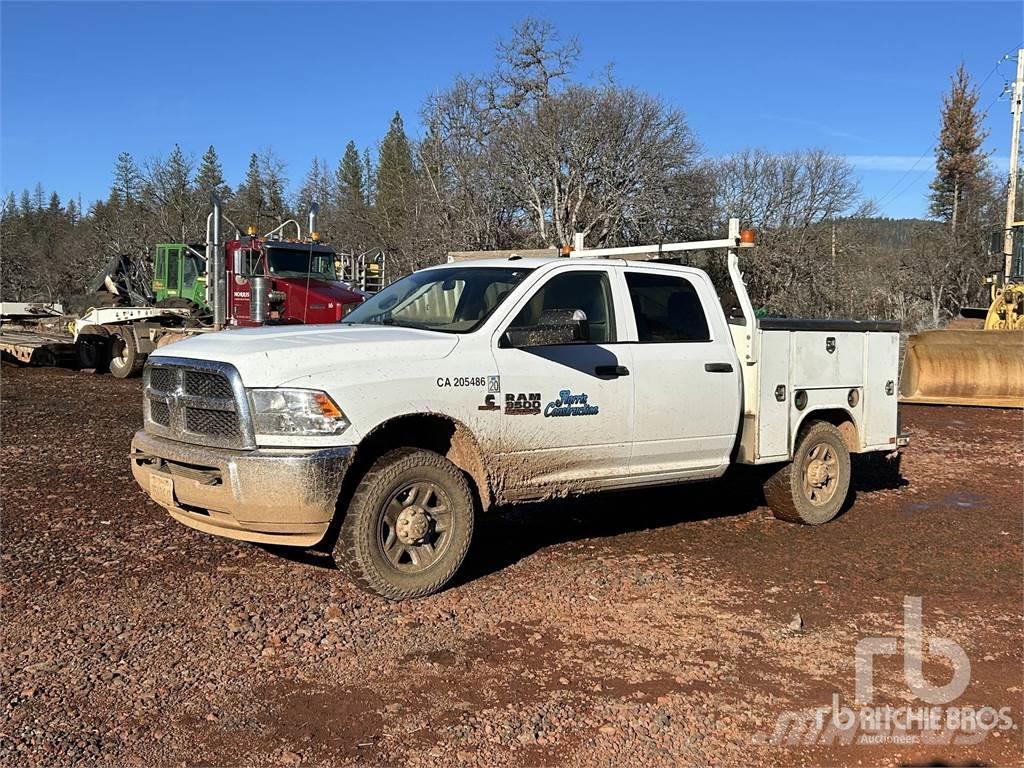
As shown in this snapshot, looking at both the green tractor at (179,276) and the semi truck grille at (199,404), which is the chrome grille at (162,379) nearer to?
the semi truck grille at (199,404)

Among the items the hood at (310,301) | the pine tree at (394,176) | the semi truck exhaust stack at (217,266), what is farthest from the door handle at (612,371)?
the pine tree at (394,176)

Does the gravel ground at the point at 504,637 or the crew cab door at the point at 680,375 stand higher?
the crew cab door at the point at 680,375

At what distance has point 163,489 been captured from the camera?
5387 millimetres

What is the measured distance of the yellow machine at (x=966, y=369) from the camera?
584 inches

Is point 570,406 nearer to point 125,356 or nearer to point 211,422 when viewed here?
point 211,422

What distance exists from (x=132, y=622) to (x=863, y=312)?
3858 cm

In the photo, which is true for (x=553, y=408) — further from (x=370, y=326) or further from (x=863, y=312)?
(x=863, y=312)

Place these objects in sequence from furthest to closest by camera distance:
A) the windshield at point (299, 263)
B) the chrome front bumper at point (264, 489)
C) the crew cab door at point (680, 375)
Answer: the windshield at point (299, 263) → the crew cab door at point (680, 375) → the chrome front bumper at point (264, 489)

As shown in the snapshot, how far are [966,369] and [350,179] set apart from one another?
60.5 meters

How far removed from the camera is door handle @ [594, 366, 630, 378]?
239 inches

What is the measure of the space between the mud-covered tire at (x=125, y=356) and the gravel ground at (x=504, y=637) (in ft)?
33.8

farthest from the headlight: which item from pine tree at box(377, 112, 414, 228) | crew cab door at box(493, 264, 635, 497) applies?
pine tree at box(377, 112, 414, 228)

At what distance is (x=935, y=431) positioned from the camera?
1295 cm

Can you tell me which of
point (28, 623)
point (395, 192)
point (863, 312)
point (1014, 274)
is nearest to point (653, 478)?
point (28, 623)
